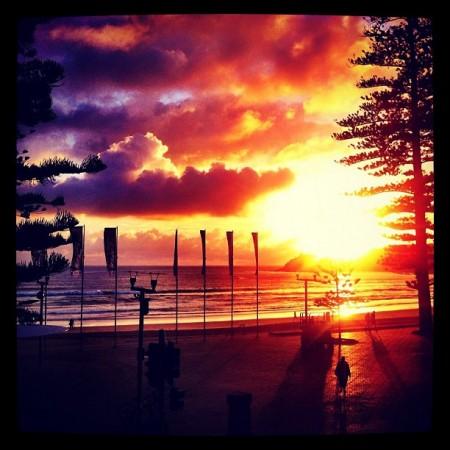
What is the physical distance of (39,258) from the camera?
42.2 feet

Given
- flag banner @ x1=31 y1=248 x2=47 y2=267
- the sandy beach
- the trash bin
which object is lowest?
the sandy beach

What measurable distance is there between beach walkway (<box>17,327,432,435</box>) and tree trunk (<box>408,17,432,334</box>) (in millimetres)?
1599

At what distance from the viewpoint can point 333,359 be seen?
1314 cm

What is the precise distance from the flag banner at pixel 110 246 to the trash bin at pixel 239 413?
1202 centimetres

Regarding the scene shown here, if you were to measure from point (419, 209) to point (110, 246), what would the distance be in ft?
38.6

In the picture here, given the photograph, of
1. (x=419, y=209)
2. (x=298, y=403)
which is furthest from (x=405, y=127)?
(x=298, y=403)

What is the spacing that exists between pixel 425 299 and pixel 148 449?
13996 millimetres

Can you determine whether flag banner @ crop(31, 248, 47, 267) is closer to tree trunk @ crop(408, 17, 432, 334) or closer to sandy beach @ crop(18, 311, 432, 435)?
sandy beach @ crop(18, 311, 432, 435)

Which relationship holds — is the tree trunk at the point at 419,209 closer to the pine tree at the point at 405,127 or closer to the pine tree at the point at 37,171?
the pine tree at the point at 405,127

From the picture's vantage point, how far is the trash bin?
6379mm

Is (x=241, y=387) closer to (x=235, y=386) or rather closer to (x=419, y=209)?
(x=235, y=386)

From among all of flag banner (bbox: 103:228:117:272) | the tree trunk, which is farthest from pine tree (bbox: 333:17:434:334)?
flag banner (bbox: 103:228:117:272)

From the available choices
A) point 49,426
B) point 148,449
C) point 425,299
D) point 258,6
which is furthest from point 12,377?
point 425,299

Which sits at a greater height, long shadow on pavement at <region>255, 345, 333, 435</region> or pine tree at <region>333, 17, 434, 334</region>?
pine tree at <region>333, 17, 434, 334</region>
